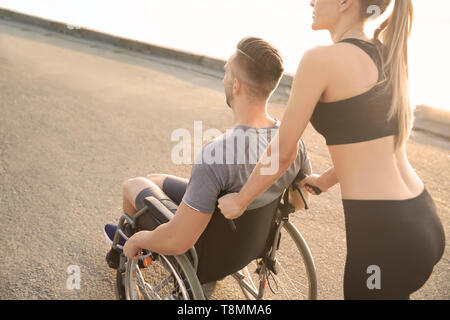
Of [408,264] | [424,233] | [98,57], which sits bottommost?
[98,57]

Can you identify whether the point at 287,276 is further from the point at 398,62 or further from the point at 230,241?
the point at 398,62

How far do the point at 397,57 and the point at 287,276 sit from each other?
1.69 meters

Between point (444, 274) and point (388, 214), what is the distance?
70.2 inches

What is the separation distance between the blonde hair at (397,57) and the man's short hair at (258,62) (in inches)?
16.4

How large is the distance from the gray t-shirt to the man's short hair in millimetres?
197

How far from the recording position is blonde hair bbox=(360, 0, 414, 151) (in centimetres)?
139

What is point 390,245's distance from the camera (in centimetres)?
143

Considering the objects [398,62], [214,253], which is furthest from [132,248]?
[398,62]

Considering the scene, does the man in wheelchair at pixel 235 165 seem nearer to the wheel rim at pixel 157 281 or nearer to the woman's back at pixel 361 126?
the wheel rim at pixel 157 281

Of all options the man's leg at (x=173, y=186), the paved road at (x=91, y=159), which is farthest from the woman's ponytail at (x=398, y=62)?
the paved road at (x=91, y=159)

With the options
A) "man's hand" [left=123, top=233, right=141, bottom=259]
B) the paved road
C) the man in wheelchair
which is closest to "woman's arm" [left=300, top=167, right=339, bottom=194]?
the man in wheelchair

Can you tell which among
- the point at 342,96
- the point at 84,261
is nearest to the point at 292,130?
the point at 342,96

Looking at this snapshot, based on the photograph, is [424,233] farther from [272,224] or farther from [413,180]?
[272,224]

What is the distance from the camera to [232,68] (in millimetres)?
1761
